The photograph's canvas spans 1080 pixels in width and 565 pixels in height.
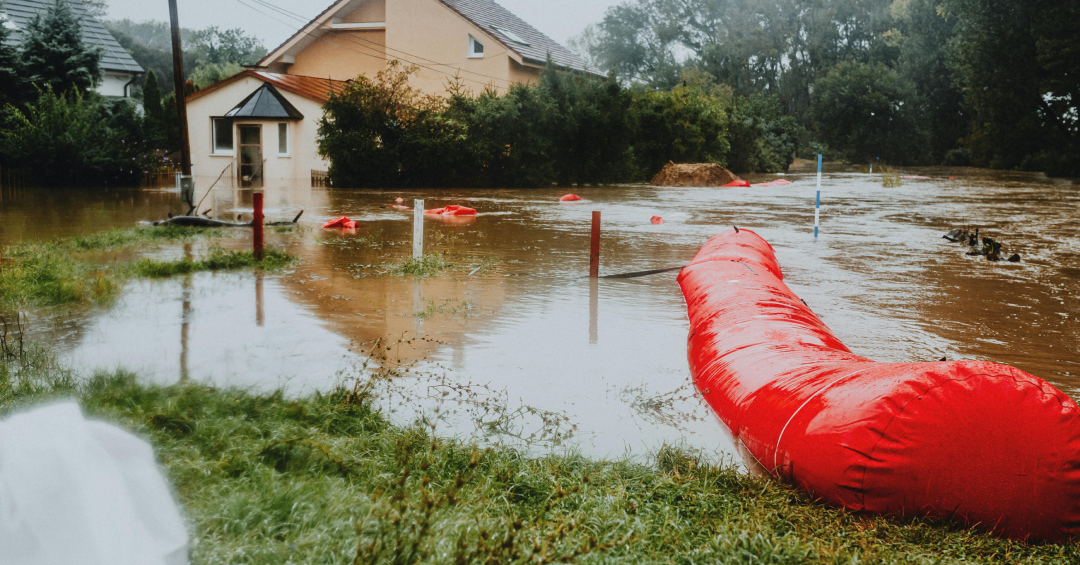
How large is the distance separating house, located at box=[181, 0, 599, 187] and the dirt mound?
6518 mm

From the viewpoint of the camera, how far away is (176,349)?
609 cm

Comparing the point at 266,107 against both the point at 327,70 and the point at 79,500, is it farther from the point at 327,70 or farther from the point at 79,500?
the point at 79,500

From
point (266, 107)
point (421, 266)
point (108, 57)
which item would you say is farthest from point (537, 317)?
point (108, 57)

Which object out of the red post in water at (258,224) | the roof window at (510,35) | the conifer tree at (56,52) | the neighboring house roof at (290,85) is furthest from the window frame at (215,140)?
the red post in water at (258,224)

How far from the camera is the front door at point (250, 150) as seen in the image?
108ft

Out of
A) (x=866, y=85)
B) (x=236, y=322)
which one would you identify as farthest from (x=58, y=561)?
(x=866, y=85)

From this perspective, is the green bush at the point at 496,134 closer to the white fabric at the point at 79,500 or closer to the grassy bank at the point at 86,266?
the grassy bank at the point at 86,266

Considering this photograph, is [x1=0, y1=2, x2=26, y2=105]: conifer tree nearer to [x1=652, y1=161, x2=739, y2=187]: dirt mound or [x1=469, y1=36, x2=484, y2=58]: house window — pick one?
[x1=469, y1=36, x2=484, y2=58]: house window

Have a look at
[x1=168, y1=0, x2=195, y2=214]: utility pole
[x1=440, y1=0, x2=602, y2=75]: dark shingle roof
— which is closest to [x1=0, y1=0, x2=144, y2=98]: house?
[x1=440, y1=0, x2=602, y2=75]: dark shingle roof

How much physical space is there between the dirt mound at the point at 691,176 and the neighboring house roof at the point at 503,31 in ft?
20.9

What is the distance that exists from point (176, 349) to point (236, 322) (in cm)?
98

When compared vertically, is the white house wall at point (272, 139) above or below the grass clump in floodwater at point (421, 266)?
above

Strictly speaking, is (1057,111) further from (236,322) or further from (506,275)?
(236,322)

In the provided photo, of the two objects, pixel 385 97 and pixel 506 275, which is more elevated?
pixel 385 97
